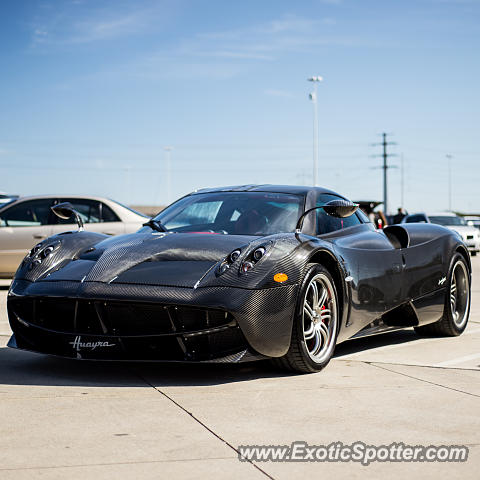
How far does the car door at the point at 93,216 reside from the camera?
12.5 metres

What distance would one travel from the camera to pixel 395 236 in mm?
6816

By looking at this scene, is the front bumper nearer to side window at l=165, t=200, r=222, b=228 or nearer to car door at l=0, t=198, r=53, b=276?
side window at l=165, t=200, r=222, b=228

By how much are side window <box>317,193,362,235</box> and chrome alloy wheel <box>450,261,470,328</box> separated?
1492mm

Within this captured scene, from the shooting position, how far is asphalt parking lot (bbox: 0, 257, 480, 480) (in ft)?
10.7

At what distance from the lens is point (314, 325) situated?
5.34 m

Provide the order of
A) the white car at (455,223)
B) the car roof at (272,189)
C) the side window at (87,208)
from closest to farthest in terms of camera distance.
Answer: the car roof at (272,189) < the side window at (87,208) < the white car at (455,223)

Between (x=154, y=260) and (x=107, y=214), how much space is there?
300 inches

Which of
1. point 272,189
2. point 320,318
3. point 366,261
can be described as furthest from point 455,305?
point 320,318

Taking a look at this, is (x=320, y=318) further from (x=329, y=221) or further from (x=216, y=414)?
(x=216, y=414)

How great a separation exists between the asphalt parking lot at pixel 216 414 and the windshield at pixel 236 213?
Result: 941 millimetres

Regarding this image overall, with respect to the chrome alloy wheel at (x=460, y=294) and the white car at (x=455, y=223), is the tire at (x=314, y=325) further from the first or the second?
the white car at (x=455, y=223)

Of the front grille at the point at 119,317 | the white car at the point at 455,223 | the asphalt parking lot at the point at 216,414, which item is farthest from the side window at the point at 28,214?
the white car at the point at 455,223

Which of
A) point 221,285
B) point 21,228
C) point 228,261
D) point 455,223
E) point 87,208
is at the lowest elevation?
point 455,223

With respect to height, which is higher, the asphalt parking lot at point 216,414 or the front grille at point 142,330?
the front grille at point 142,330
